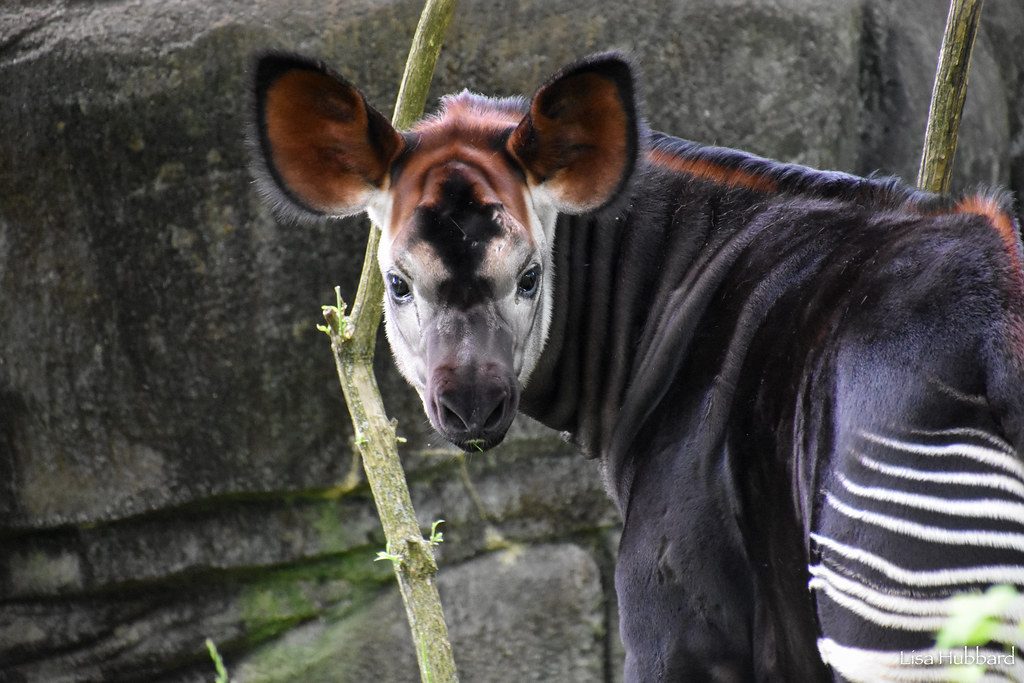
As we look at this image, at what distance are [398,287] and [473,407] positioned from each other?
0.39 m

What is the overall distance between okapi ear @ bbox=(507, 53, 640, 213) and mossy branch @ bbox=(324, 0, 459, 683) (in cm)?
45

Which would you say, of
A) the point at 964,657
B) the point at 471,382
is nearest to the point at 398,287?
the point at 471,382

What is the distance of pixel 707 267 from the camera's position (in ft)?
7.57

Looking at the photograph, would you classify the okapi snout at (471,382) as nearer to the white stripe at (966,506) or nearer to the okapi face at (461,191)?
the okapi face at (461,191)

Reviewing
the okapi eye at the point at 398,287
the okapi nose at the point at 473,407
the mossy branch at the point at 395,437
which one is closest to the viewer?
the okapi nose at the point at 473,407

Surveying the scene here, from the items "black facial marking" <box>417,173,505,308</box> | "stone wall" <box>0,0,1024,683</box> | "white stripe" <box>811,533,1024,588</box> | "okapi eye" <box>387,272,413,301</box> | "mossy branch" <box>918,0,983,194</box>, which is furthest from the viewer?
"stone wall" <box>0,0,1024,683</box>

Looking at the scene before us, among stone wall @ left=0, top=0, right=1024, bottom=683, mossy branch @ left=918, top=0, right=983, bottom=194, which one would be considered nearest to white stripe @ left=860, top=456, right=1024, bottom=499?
mossy branch @ left=918, top=0, right=983, bottom=194

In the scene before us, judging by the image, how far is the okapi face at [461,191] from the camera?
6.88 ft

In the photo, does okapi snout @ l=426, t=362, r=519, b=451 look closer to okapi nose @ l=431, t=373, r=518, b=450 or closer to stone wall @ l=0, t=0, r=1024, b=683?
okapi nose @ l=431, t=373, r=518, b=450

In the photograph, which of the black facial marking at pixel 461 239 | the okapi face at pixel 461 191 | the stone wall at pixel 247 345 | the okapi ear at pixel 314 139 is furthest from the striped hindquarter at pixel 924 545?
the stone wall at pixel 247 345

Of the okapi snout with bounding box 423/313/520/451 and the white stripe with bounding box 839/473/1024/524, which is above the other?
the okapi snout with bounding box 423/313/520/451

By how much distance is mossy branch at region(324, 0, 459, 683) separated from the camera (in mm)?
2400

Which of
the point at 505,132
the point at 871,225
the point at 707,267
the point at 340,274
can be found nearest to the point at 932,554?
the point at 871,225

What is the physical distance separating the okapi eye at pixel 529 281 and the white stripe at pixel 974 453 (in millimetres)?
850
